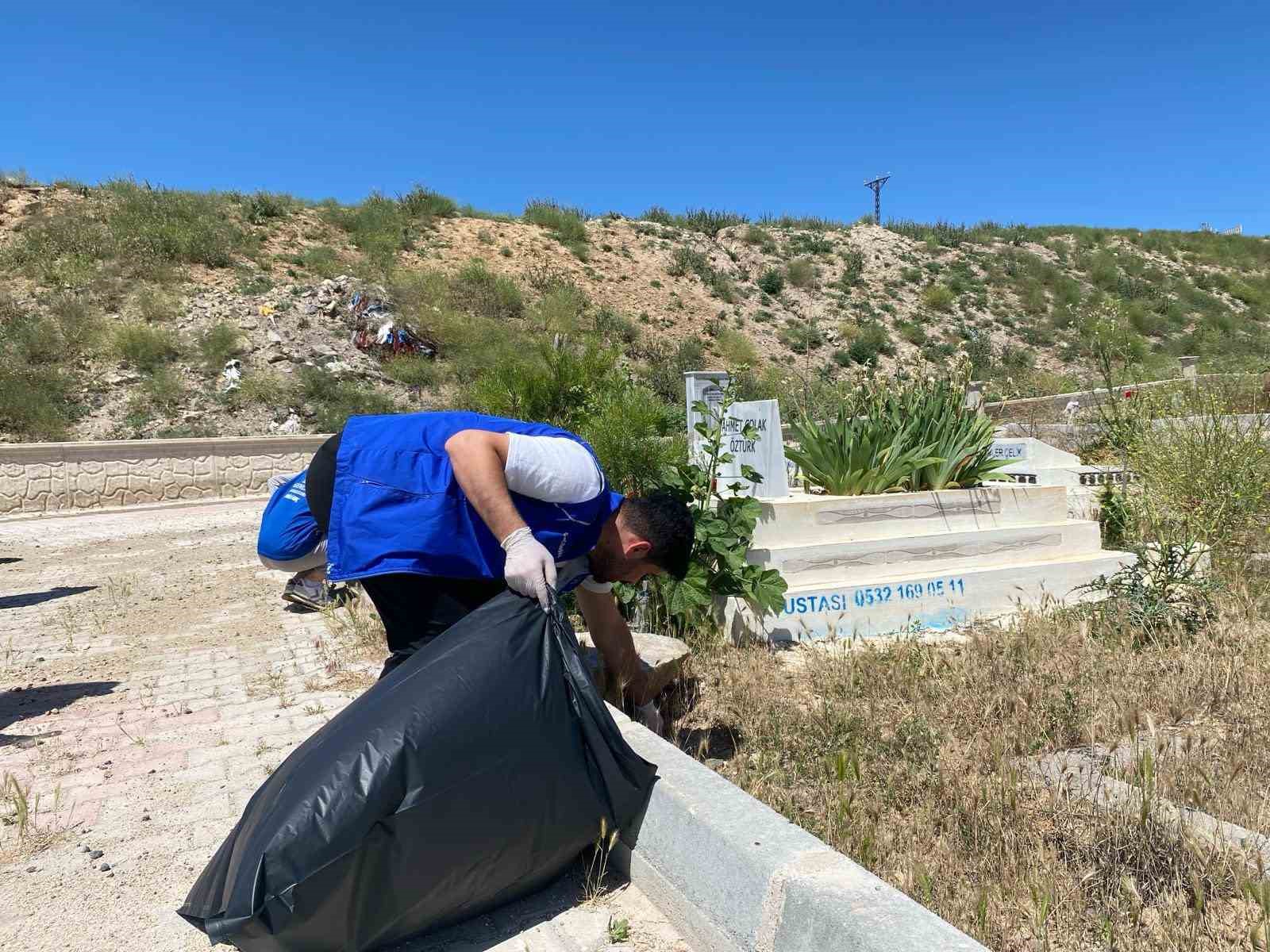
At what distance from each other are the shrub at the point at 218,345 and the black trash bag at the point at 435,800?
17.8 m

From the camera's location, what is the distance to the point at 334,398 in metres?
17.6

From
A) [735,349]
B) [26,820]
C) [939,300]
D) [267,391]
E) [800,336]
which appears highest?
[939,300]

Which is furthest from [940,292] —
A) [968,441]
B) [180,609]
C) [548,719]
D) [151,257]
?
[548,719]

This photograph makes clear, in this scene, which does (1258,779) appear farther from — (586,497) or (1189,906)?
(586,497)

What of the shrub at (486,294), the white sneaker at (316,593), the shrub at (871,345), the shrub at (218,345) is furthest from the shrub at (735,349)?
the white sneaker at (316,593)

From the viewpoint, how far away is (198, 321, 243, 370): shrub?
59.0ft

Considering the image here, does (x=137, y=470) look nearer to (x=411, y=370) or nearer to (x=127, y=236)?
(x=411, y=370)

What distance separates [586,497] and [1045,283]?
3997 centimetres

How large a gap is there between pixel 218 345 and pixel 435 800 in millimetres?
18539

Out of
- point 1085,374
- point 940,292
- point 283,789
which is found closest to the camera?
point 283,789

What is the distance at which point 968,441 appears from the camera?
6363mm

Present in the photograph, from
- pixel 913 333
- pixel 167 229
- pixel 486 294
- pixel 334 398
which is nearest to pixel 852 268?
pixel 913 333

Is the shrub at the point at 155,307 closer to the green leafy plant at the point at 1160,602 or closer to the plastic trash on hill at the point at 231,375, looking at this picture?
the plastic trash on hill at the point at 231,375

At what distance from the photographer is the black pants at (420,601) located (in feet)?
8.54
